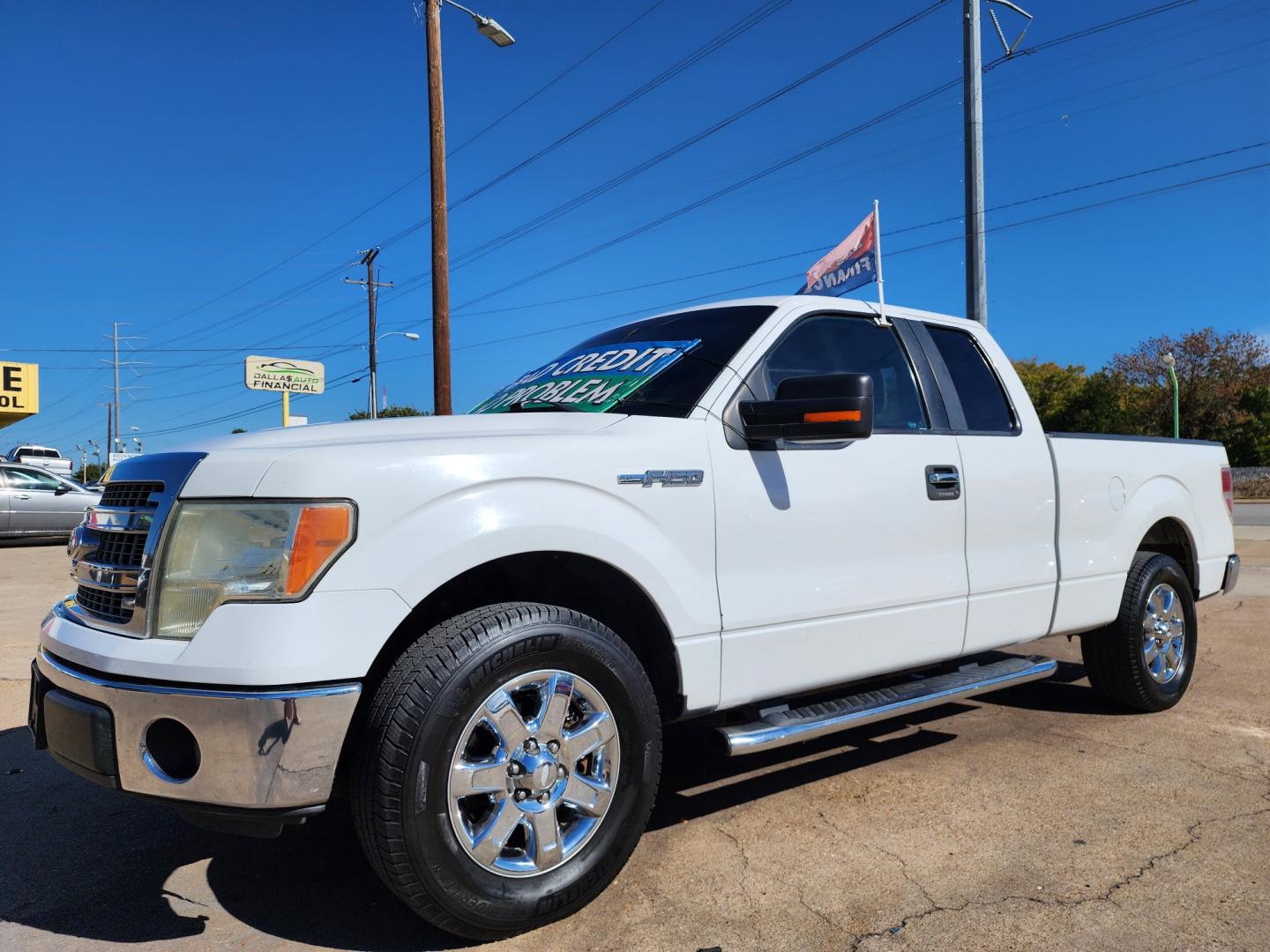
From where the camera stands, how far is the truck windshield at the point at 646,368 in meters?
3.27

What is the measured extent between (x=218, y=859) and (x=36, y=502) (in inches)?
624

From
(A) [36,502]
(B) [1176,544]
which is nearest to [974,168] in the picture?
(B) [1176,544]

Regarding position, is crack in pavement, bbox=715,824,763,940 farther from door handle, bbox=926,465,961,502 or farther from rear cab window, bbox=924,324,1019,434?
rear cab window, bbox=924,324,1019,434

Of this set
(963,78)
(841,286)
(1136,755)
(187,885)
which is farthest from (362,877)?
(963,78)

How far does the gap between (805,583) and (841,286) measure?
4.90 metres

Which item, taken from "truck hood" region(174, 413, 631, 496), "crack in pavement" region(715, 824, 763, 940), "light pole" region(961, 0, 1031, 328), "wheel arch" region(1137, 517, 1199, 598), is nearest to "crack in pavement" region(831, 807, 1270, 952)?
"crack in pavement" region(715, 824, 763, 940)

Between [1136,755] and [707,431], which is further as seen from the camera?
[1136,755]

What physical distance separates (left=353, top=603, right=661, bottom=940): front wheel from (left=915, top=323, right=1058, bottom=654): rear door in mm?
1744

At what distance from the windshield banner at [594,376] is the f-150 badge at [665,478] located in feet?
1.49

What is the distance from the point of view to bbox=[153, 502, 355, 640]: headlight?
233 cm

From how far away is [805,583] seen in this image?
3.22 meters

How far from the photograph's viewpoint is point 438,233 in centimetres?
1394

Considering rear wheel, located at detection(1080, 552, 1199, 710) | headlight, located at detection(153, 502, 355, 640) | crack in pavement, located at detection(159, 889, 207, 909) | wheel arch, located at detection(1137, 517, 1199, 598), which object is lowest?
crack in pavement, located at detection(159, 889, 207, 909)

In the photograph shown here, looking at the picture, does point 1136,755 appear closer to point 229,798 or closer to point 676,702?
point 676,702
